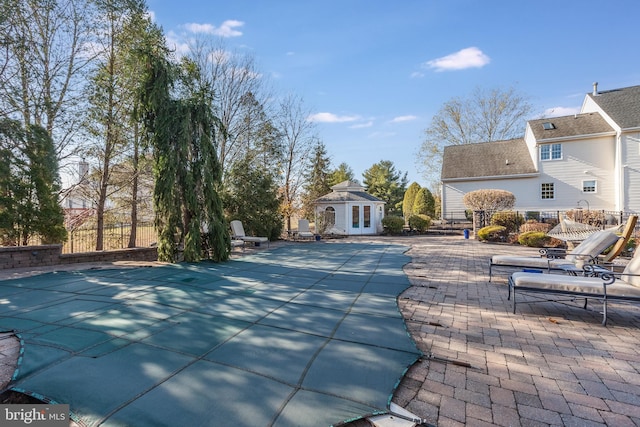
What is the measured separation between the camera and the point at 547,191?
17969 millimetres

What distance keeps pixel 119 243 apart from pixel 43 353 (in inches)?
352

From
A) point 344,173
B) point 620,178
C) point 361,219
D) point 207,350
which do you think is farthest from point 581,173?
point 207,350

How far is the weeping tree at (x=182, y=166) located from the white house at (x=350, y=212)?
998cm

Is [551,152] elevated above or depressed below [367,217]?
above

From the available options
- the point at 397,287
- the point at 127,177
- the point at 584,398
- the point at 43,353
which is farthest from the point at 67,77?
the point at 584,398

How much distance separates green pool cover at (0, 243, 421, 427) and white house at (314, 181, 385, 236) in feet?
43.1

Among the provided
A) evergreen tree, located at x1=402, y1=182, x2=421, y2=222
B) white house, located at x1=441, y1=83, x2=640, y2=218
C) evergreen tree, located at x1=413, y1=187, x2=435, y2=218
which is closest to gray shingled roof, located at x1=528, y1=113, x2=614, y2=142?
white house, located at x1=441, y1=83, x2=640, y2=218

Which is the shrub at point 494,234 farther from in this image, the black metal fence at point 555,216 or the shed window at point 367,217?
the shed window at point 367,217

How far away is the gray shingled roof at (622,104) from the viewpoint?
52.3 feet

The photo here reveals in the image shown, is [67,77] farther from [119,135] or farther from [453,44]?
[453,44]

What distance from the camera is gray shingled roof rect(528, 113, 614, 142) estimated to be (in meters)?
17.0

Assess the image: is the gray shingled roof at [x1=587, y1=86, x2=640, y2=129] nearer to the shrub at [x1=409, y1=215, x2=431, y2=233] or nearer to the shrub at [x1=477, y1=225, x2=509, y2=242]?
the shrub at [x1=477, y1=225, x2=509, y2=242]

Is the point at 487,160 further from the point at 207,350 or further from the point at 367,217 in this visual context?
the point at 207,350

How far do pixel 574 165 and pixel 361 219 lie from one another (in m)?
13.2
